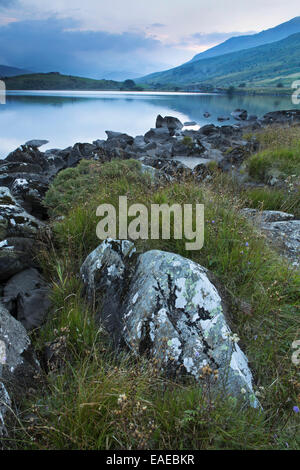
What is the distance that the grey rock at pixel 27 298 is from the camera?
147 inches

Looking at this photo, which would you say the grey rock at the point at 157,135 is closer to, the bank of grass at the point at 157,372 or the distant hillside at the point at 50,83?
the bank of grass at the point at 157,372

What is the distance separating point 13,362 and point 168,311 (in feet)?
5.26

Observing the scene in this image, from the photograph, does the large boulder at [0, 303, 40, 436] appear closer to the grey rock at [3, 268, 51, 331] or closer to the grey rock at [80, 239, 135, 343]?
the grey rock at [3, 268, 51, 331]

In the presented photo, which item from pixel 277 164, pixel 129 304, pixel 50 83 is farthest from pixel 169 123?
pixel 50 83

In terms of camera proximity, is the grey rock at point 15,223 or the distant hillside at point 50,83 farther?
the distant hillside at point 50,83

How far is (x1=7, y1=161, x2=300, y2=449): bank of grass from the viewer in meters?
2.12

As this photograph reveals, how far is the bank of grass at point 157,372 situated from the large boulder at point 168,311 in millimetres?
181

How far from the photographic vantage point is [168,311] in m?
3.22

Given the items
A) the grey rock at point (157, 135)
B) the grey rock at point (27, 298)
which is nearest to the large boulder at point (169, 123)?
the grey rock at point (157, 135)

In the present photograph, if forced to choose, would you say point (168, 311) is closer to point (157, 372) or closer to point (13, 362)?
point (157, 372)

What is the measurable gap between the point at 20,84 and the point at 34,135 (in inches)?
4848

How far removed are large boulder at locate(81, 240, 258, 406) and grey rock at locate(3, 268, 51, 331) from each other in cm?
65
